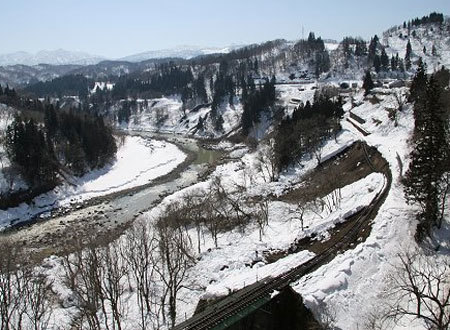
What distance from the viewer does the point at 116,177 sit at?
90438 mm

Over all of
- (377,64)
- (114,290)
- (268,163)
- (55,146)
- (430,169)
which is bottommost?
(268,163)

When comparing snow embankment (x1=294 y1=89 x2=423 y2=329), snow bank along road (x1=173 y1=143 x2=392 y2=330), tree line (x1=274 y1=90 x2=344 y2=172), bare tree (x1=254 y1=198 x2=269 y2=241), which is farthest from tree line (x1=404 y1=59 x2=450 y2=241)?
tree line (x1=274 y1=90 x2=344 y2=172)

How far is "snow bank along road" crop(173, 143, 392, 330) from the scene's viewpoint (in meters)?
23.0

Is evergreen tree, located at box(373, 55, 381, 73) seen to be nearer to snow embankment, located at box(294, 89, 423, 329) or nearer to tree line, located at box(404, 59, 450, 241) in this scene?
snow embankment, located at box(294, 89, 423, 329)

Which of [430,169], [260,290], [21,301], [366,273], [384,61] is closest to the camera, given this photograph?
[260,290]

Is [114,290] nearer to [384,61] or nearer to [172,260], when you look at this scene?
[172,260]

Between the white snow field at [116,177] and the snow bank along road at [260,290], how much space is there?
51642 millimetres

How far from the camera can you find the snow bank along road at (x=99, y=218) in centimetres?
5388

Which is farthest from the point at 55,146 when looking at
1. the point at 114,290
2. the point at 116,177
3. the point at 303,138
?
the point at 114,290

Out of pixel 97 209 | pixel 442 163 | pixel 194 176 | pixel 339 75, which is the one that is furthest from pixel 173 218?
pixel 339 75

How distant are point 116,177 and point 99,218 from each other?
26451 millimetres

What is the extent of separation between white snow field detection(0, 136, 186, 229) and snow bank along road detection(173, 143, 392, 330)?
169 ft

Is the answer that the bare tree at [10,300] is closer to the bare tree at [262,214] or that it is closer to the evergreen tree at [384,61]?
the bare tree at [262,214]

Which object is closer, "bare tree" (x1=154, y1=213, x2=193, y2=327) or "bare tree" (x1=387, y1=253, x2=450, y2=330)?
"bare tree" (x1=387, y1=253, x2=450, y2=330)
